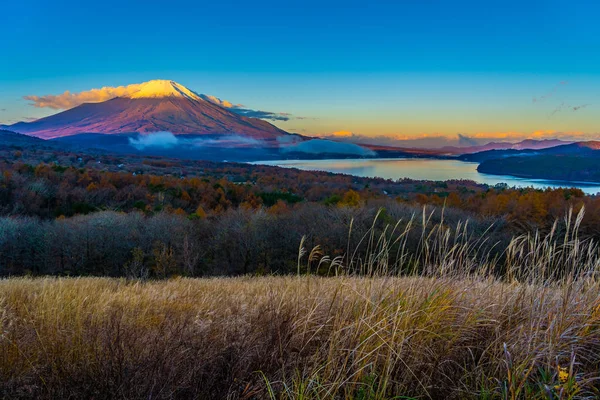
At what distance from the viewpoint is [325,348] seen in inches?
114

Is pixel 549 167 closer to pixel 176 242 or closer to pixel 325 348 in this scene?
pixel 176 242

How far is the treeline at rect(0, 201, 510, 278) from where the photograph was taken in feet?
94.2

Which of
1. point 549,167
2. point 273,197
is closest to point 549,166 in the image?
point 549,167

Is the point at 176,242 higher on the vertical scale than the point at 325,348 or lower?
lower

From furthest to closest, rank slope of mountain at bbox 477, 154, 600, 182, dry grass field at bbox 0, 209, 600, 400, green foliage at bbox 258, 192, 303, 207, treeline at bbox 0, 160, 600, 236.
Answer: slope of mountain at bbox 477, 154, 600, 182 < green foliage at bbox 258, 192, 303, 207 < treeline at bbox 0, 160, 600, 236 < dry grass field at bbox 0, 209, 600, 400

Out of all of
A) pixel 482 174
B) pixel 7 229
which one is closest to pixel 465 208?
pixel 7 229

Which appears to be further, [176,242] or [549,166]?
[549,166]

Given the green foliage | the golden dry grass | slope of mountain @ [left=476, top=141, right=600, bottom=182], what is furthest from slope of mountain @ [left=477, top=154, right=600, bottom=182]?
the golden dry grass

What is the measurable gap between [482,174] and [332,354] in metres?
152

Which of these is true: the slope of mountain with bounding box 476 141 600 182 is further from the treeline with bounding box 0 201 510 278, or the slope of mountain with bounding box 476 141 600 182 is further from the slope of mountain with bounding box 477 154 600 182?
the treeline with bounding box 0 201 510 278

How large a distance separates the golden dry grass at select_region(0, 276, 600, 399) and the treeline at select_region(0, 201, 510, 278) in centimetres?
2413

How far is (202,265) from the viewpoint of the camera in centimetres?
3111

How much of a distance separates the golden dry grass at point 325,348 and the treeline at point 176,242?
2413 cm

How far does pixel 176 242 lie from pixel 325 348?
3019 centimetres
